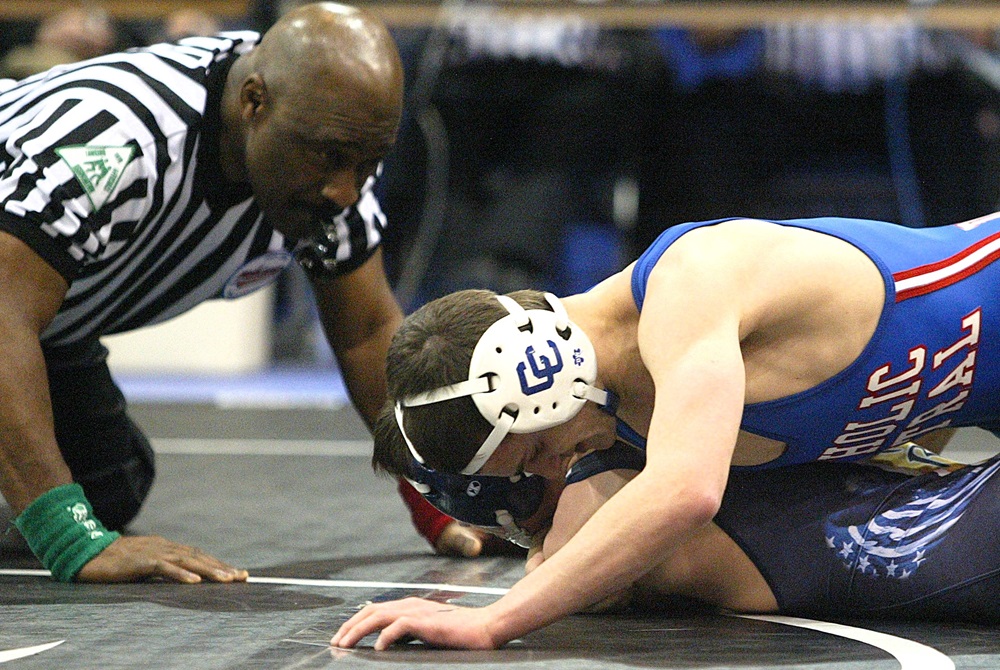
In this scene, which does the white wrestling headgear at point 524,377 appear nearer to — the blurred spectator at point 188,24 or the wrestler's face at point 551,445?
the wrestler's face at point 551,445

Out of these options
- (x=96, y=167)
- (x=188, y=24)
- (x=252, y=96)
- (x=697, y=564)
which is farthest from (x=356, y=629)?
(x=188, y=24)

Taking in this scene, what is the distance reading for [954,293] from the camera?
2.00 meters

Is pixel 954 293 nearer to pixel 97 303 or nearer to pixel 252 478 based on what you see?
pixel 97 303

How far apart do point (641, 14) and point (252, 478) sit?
10.8 feet

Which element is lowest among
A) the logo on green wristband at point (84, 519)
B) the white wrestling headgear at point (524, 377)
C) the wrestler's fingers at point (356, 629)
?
the wrestler's fingers at point (356, 629)

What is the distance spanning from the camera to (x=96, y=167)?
2328mm

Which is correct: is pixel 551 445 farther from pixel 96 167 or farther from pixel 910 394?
pixel 96 167

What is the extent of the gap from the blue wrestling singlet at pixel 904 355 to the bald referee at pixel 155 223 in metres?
0.80

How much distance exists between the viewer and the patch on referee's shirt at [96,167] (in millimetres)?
2314

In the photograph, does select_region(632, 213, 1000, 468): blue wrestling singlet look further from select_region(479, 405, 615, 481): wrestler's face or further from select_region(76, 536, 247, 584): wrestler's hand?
select_region(76, 536, 247, 584): wrestler's hand

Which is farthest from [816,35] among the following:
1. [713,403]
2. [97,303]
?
[713,403]

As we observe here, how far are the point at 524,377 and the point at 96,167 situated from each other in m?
0.90

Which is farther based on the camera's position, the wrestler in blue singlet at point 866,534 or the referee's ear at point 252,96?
the referee's ear at point 252,96

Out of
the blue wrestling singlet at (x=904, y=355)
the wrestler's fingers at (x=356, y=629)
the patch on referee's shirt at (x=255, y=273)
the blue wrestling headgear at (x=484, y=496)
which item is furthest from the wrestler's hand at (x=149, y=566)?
the blue wrestling singlet at (x=904, y=355)
